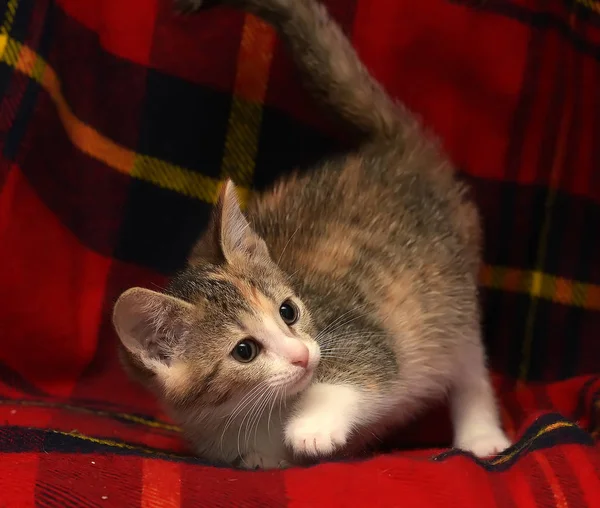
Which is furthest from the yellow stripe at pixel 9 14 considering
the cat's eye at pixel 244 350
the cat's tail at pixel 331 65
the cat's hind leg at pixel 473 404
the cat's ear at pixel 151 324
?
the cat's hind leg at pixel 473 404

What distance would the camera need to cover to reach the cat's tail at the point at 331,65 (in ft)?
4.47

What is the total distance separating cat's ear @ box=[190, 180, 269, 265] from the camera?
3.67ft

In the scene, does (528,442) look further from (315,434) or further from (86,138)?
(86,138)

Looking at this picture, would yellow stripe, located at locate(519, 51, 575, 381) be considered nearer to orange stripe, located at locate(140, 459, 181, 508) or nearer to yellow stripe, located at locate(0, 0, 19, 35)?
orange stripe, located at locate(140, 459, 181, 508)

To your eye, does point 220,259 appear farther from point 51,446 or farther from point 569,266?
point 569,266

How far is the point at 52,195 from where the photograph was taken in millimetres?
1467

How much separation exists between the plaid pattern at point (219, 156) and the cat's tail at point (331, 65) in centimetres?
15

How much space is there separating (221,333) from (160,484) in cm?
24

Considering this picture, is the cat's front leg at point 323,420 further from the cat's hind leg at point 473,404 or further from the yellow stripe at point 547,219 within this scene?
the yellow stripe at point 547,219

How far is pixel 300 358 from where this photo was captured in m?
0.99

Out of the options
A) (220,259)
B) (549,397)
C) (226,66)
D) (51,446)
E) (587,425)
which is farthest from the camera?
(226,66)

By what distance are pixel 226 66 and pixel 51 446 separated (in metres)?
0.95

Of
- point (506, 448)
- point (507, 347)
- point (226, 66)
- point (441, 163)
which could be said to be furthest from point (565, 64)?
point (506, 448)

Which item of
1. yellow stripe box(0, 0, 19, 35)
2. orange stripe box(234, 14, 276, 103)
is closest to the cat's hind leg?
orange stripe box(234, 14, 276, 103)
